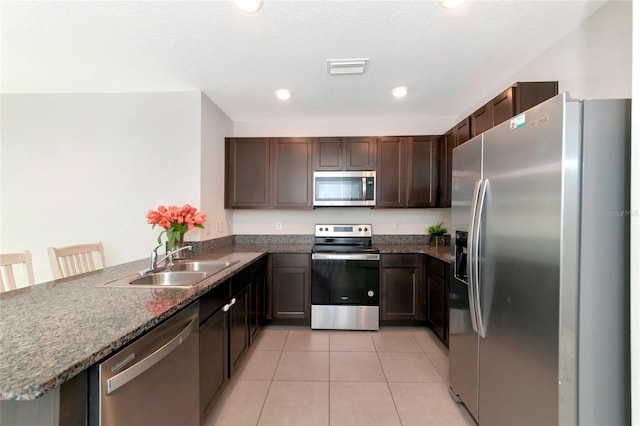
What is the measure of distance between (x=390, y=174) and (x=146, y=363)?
115 inches

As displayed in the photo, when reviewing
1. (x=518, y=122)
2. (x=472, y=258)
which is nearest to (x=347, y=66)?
(x=518, y=122)

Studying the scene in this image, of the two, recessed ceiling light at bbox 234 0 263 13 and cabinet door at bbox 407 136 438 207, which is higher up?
recessed ceiling light at bbox 234 0 263 13

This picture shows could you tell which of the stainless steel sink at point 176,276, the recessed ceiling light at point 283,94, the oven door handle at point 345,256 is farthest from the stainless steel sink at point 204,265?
the recessed ceiling light at point 283,94

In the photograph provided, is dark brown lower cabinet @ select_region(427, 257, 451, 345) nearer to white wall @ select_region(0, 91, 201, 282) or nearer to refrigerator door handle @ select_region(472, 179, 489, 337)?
refrigerator door handle @ select_region(472, 179, 489, 337)

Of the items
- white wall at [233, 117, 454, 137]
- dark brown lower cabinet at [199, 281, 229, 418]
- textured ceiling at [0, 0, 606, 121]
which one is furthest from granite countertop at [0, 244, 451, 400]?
white wall at [233, 117, 454, 137]

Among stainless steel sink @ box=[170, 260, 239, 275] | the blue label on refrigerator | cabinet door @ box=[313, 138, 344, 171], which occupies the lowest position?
stainless steel sink @ box=[170, 260, 239, 275]

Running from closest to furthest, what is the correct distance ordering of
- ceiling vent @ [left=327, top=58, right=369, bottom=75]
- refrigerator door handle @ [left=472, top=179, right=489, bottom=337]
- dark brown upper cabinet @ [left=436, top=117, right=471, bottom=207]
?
refrigerator door handle @ [left=472, top=179, right=489, bottom=337] → ceiling vent @ [left=327, top=58, right=369, bottom=75] → dark brown upper cabinet @ [left=436, top=117, right=471, bottom=207]

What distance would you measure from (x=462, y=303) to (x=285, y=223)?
240 centimetres

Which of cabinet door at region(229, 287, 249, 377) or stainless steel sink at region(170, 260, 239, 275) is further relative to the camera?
stainless steel sink at region(170, 260, 239, 275)

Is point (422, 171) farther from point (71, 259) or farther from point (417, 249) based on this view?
point (71, 259)

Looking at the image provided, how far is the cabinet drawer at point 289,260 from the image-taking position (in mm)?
3072

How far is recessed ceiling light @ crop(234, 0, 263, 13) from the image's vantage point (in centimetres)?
152

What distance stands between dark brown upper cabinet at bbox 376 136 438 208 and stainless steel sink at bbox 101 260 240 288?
1982mm

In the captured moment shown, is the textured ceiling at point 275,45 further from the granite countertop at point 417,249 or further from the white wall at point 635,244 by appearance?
the granite countertop at point 417,249
